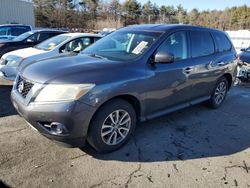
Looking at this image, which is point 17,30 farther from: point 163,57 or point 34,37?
point 163,57

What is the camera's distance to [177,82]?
14.5 feet

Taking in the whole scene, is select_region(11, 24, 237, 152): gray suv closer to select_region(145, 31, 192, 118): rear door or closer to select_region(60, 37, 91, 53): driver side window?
select_region(145, 31, 192, 118): rear door

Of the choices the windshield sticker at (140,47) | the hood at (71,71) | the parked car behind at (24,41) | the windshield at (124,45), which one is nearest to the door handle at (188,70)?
the windshield at (124,45)

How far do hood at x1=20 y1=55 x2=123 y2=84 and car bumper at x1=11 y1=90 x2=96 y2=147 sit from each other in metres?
0.30

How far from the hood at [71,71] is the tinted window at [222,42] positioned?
2.91m

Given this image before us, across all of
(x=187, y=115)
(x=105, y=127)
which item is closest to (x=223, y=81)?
(x=187, y=115)

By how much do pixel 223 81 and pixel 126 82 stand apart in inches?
127

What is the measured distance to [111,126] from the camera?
366 centimetres

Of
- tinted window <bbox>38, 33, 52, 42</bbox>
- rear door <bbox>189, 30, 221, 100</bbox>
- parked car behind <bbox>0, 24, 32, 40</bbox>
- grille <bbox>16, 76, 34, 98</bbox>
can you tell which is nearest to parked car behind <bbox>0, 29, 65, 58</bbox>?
tinted window <bbox>38, 33, 52, 42</bbox>

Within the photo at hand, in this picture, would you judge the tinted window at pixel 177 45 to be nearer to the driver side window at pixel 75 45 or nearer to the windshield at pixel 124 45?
the windshield at pixel 124 45

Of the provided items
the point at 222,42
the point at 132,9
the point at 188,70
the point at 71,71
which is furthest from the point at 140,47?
the point at 132,9

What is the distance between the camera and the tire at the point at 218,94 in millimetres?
5768

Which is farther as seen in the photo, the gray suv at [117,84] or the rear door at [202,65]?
the rear door at [202,65]

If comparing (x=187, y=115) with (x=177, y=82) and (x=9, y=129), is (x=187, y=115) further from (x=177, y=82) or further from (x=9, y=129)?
(x=9, y=129)
